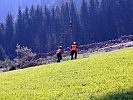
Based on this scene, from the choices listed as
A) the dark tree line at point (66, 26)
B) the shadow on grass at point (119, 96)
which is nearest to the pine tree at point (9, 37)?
the dark tree line at point (66, 26)

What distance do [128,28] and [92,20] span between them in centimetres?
1292

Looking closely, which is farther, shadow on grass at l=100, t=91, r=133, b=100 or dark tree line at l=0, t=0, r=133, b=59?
dark tree line at l=0, t=0, r=133, b=59

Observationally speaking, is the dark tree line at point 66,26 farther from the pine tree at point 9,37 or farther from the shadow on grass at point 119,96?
the shadow on grass at point 119,96

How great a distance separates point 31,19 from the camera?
440 ft

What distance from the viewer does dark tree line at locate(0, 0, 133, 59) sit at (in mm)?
117438

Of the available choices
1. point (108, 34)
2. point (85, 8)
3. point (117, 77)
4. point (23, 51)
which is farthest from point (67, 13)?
point (117, 77)

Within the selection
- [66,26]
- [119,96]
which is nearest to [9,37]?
[66,26]

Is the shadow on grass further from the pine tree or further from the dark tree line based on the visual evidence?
the pine tree

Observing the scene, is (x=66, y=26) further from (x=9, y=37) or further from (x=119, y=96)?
(x=119, y=96)

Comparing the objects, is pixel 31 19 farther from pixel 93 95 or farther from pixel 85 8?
pixel 93 95

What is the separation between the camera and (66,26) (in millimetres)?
124938

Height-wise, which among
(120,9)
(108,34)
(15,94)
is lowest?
(108,34)

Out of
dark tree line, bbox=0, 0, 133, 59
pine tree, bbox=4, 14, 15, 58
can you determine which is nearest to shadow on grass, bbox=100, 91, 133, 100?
dark tree line, bbox=0, 0, 133, 59

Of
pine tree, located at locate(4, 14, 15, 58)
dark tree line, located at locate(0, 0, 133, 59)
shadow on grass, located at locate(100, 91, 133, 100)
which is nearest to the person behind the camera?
shadow on grass, located at locate(100, 91, 133, 100)
